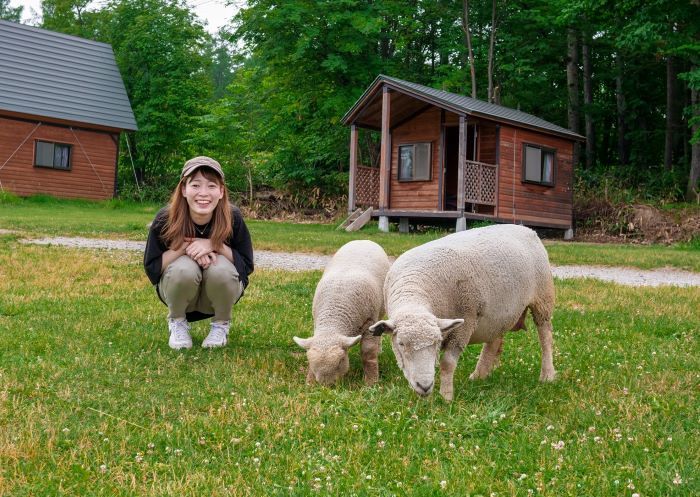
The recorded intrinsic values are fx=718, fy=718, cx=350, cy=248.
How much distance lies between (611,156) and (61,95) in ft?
91.6

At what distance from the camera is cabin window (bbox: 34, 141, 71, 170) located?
3100 cm

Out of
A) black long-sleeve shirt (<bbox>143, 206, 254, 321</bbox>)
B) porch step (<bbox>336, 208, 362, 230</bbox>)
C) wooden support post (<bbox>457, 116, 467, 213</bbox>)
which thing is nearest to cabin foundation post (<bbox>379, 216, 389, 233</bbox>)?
porch step (<bbox>336, 208, 362, 230</bbox>)

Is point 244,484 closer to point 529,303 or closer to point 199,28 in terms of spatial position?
point 529,303

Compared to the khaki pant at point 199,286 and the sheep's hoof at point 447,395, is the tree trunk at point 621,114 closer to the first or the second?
the khaki pant at point 199,286

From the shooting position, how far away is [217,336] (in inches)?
241

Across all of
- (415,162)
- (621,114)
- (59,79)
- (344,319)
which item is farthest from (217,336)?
(621,114)

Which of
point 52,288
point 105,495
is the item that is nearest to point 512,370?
point 105,495

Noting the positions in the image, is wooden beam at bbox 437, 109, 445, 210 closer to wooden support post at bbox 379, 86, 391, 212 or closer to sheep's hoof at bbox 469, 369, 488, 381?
wooden support post at bbox 379, 86, 391, 212

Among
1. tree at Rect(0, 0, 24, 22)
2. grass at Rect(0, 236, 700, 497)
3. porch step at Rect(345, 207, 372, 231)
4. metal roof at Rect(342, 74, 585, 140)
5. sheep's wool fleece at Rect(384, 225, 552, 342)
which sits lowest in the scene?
grass at Rect(0, 236, 700, 497)

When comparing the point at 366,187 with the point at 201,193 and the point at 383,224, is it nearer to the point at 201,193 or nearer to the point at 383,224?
the point at 383,224

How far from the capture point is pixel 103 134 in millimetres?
33250

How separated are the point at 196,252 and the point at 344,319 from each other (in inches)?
54.9

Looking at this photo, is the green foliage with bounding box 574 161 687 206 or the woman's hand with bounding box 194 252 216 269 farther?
the green foliage with bounding box 574 161 687 206

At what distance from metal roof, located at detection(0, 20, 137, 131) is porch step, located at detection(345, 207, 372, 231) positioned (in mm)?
15322
